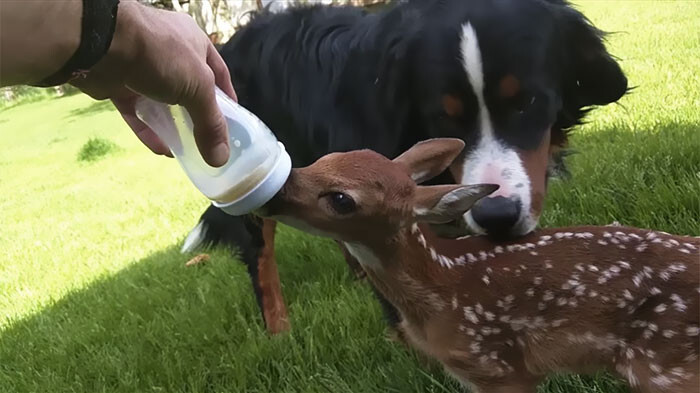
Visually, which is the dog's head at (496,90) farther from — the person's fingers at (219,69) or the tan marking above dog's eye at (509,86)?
the person's fingers at (219,69)

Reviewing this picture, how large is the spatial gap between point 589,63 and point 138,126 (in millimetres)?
1634

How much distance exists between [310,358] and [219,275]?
53.0 inches

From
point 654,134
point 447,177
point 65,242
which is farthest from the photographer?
point 65,242

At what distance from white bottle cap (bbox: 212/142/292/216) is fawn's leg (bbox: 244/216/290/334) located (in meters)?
1.58

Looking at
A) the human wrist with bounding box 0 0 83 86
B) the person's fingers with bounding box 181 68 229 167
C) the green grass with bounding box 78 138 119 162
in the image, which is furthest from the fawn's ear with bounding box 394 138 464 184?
the green grass with bounding box 78 138 119 162

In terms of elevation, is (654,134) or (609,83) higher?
(609,83)

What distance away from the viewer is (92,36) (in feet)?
4.45

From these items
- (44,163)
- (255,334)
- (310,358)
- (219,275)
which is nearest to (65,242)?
(219,275)

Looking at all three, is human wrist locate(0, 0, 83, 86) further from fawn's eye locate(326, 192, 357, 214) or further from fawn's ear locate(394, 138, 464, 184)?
fawn's ear locate(394, 138, 464, 184)

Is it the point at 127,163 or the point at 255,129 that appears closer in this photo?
the point at 255,129

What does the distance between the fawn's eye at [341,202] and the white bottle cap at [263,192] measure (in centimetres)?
14

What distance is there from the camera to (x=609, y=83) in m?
2.83

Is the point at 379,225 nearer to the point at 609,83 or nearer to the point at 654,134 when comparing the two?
the point at 609,83

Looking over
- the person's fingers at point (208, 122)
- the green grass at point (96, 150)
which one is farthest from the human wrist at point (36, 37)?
the green grass at point (96, 150)
